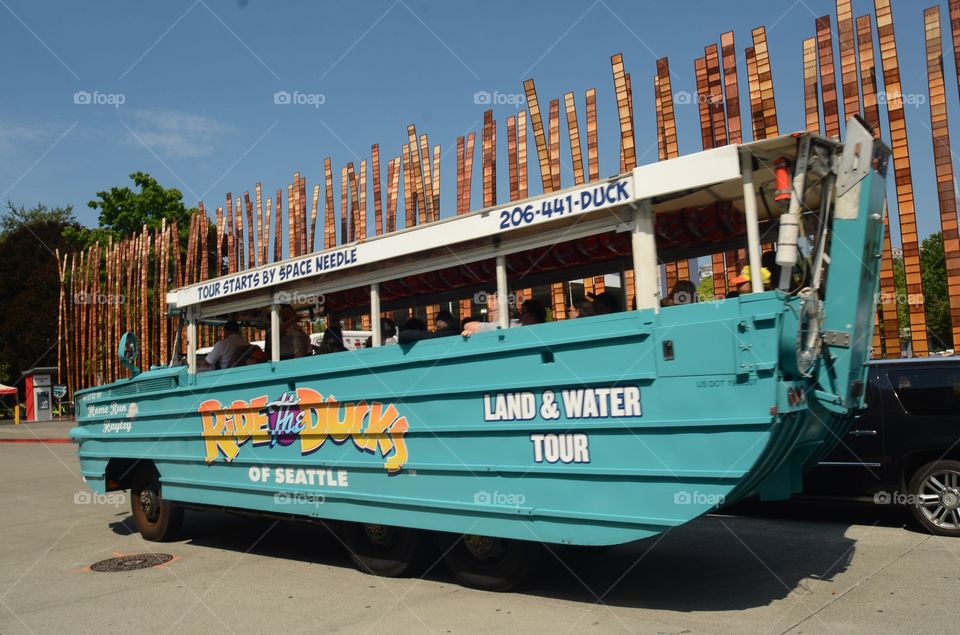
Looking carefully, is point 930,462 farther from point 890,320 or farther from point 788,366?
point 788,366

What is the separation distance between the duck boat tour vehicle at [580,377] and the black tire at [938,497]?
2.38 meters

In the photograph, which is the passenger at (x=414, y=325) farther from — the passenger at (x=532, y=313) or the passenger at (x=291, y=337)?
the passenger at (x=291, y=337)

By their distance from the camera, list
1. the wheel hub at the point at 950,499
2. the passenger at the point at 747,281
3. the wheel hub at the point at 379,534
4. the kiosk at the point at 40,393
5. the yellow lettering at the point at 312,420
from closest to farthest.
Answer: the passenger at the point at 747,281, the wheel hub at the point at 379,534, the yellow lettering at the point at 312,420, the wheel hub at the point at 950,499, the kiosk at the point at 40,393

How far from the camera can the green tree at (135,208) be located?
3159 centimetres

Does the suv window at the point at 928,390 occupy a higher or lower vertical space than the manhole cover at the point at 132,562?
higher

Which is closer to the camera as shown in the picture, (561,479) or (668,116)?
(561,479)

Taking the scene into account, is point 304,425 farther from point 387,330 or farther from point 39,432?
point 39,432

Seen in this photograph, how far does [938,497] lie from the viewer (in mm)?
6871

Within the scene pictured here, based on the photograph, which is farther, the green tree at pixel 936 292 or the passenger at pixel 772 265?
the green tree at pixel 936 292

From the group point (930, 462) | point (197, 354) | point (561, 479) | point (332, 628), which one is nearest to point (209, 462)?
point (197, 354)

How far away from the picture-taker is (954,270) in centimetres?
838

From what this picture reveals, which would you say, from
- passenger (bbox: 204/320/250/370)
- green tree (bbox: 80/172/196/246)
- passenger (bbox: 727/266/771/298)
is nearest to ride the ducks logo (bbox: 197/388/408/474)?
passenger (bbox: 204/320/250/370)

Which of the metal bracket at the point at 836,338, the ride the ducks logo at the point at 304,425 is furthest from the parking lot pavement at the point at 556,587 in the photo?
the metal bracket at the point at 836,338

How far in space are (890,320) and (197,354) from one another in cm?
741
